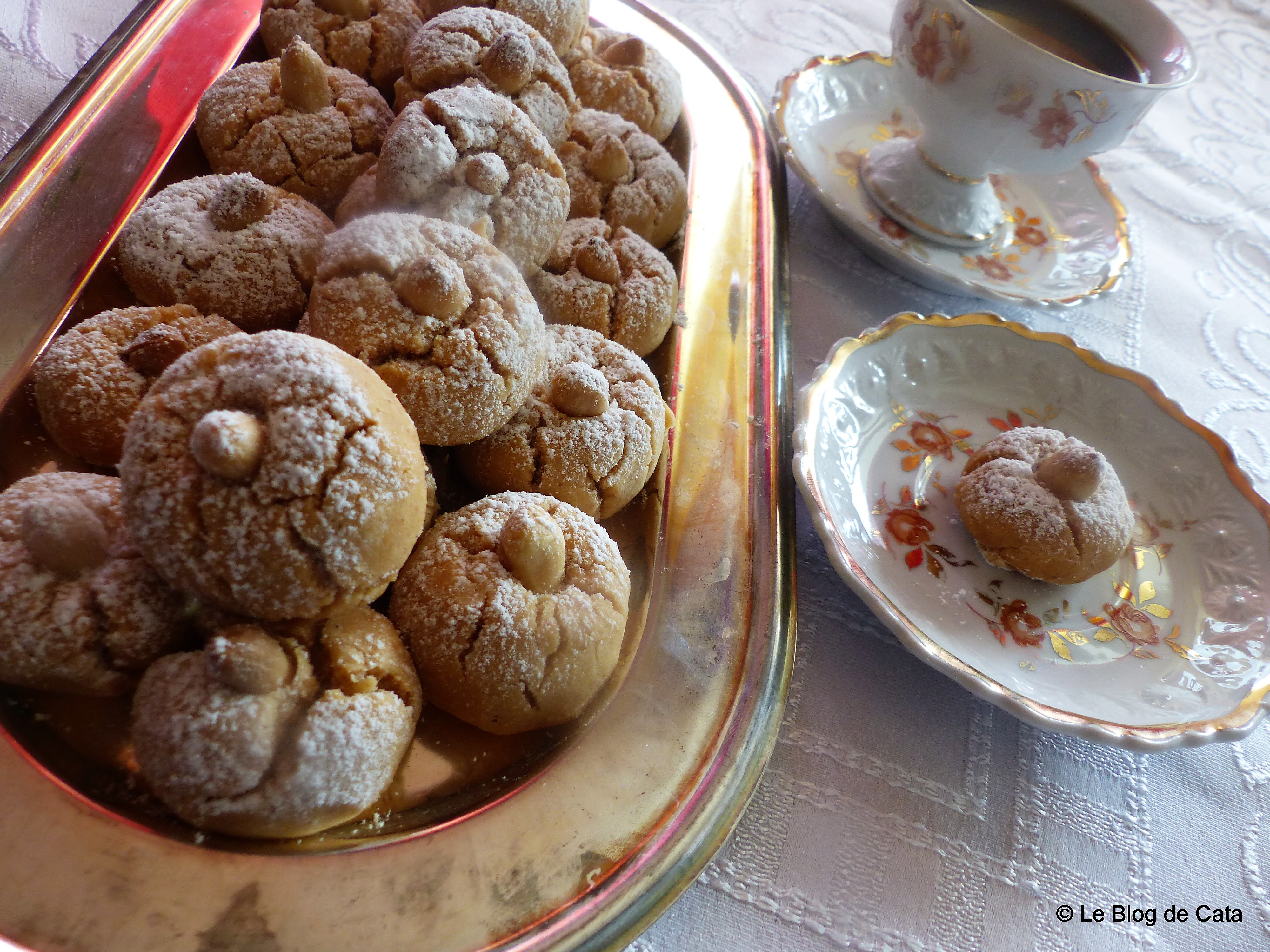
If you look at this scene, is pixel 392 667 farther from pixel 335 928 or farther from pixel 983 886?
pixel 983 886

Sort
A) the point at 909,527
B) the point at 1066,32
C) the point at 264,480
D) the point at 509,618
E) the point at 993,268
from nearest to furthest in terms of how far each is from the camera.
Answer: the point at 264,480 < the point at 509,618 < the point at 909,527 < the point at 1066,32 < the point at 993,268

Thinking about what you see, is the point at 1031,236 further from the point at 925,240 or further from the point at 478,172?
the point at 478,172

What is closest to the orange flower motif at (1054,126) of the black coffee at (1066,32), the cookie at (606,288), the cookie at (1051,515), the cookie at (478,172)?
the black coffee at (1066,32)

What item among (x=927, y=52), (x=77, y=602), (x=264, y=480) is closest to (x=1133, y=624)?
(x=927, y=52)

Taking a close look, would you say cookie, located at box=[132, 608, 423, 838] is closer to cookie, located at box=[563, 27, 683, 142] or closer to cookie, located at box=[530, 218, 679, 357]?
cookie, located at box=[530, 218, 679, 357]

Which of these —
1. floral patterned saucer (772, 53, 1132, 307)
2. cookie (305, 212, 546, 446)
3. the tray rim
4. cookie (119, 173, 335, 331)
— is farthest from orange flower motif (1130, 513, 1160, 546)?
cookie (119, 173, 335, 331)

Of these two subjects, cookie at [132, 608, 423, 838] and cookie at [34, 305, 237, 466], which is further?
cookie at [34, 305, 237, 466]

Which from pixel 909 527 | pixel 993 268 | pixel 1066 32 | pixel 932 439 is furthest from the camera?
pixel 993 268

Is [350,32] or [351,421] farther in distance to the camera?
[350,32]
